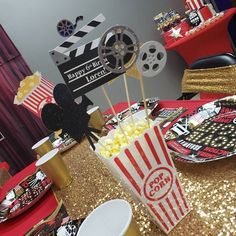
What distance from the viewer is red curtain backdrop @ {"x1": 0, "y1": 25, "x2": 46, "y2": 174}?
3.76 meters

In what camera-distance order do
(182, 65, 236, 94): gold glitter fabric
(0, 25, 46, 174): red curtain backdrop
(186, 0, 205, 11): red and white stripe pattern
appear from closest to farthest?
1. (182, 65, 236, 94): gold glitter fabric
2. (0, 25, 46, 174): red curtain backdrop
3. (186, 0, 205, 11): red and white stripe pattern

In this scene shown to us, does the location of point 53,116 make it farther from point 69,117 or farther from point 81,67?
point 81,67

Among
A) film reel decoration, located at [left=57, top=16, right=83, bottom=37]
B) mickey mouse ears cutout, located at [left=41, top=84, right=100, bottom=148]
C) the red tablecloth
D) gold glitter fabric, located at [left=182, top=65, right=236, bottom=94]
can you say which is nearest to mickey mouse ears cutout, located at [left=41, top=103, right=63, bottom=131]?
mickey mouse ears cutout, located at [left=41, top=84, right=100, bottom=148]

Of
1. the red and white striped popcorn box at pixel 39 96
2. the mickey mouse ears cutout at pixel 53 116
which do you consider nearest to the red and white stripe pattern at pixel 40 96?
the red and white striped popcorn box at pixel 39 96

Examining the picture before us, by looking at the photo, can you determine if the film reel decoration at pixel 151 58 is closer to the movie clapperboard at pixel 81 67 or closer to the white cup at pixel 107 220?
the movie clapperboard at pixel 81 67

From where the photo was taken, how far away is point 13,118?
3836mm

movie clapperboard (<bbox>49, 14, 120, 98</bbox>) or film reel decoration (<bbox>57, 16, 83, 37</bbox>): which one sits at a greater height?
film reel decoration (<bbox>57, 16, 83, 37</bbox>)

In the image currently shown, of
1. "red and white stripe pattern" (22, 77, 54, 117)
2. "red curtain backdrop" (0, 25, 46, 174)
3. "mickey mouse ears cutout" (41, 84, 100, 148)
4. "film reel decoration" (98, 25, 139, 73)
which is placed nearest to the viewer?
"film reel decoration" (98, 25, 139, 73)

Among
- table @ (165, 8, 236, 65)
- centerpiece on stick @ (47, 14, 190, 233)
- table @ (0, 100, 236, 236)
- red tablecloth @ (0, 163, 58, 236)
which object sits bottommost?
table @ (165, 8, 236, 65)

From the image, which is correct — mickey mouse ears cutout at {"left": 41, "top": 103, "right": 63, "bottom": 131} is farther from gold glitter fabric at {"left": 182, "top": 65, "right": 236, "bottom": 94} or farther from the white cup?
gold glitter fabric at {"left": 182, "top": 65, "right": 236, "bottom": 94}

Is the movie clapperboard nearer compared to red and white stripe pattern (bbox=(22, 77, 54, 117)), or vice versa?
the movie clapperboard

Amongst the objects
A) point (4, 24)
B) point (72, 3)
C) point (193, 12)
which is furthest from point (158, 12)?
point (4, 24)

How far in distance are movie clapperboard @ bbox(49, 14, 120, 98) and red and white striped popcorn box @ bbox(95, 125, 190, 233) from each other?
14 centimetres

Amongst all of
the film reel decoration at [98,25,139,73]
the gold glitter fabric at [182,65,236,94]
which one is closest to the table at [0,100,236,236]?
the film reel decoration at [98,25,139,73]
